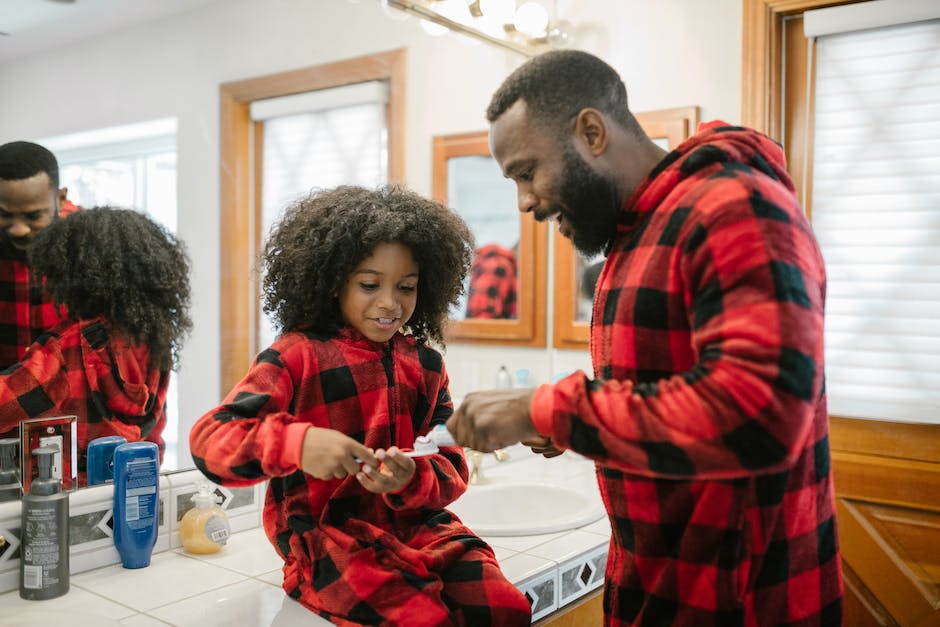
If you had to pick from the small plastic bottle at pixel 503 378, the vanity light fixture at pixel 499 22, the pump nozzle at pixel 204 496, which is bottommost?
the pump nozzle at pixel 204 496

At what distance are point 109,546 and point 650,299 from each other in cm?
108

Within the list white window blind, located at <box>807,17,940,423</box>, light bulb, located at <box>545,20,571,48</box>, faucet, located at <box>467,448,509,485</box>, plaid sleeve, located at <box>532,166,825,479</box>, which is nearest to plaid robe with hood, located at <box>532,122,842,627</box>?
plaid sleeve, located at <box>532,166,825,479</box>

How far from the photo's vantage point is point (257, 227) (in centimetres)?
177

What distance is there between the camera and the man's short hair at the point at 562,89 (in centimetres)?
104

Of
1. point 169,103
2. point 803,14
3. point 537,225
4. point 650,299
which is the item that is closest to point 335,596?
point 650,299

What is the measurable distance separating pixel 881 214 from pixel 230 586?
1839mm

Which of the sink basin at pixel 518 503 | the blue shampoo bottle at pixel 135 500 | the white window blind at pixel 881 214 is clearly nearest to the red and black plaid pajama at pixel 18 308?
the blue shampoo bottle at pixel 135 500

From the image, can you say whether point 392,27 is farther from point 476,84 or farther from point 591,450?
point 591,450

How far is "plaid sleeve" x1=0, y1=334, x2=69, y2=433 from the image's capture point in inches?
51.7

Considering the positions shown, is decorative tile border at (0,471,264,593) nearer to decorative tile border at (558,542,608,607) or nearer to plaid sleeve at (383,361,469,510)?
plaid sleeve at (383,361,469,510)

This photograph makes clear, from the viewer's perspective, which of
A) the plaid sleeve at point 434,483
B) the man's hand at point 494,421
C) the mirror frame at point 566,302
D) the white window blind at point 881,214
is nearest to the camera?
the man's hand at point 494,421

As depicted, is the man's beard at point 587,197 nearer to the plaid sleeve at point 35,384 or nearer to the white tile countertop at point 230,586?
the white tile countertop at point 230,586

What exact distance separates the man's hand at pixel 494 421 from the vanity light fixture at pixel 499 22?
4.97ft

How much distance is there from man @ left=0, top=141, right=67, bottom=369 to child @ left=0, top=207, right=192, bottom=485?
0.02 meters
